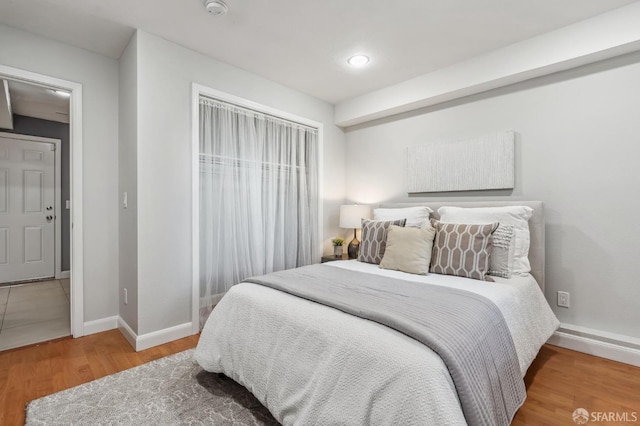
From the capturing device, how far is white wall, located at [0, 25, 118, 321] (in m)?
2.66

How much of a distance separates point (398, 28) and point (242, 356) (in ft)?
8.24

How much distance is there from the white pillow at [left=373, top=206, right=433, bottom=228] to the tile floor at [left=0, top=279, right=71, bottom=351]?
3.09 meters

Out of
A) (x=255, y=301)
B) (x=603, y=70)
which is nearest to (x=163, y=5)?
(x=255, y=301)

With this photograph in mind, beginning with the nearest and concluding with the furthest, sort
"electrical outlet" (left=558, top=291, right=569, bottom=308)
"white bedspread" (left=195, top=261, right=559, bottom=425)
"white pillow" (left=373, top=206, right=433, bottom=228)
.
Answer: "white bedspread" (left=195, top=261, right=559, bottom=425), "electrical outlet" (left=558, top=291, right=569, bottom=308), "white pillow" (left=373, top=206, right=433, bottom=228)

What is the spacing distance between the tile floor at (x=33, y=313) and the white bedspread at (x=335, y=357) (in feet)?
5.95

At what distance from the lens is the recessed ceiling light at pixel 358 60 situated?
283 centimetres

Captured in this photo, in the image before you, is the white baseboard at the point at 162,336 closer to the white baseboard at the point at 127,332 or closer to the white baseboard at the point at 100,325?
the white baseboard at the point at 127,332

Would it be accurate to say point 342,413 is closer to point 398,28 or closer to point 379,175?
point 398,28

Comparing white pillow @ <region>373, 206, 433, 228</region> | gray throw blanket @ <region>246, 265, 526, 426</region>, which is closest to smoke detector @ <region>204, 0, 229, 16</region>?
gray throw blanket @ <region>246, 265, 526, 426</region>

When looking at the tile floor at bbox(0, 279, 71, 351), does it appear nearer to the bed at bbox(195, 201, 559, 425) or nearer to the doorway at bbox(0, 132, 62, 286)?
the doorway at bbox(0, 132, 62, 286)

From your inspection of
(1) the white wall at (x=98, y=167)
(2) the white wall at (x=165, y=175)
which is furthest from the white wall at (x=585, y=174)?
(1) the white wall at (x=98, y=167)

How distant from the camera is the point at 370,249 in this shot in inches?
111

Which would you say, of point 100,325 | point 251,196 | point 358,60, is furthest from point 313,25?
point 100,325

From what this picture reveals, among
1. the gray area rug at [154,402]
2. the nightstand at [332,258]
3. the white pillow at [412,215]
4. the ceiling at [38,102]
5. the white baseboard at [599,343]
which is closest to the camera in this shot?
the gray area rug at [154,402]
